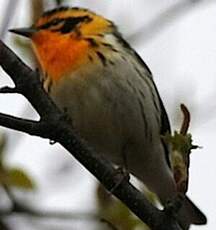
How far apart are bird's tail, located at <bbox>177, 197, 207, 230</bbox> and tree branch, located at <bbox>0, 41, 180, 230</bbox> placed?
1.02m

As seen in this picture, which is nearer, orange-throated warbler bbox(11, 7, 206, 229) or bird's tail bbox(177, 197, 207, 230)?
bird's tail bbox(177, 197, 207, 230)

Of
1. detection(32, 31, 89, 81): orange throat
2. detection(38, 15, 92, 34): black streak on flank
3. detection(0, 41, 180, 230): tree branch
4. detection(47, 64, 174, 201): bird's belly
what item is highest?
detection(0, 41, 180, 230): tree branch

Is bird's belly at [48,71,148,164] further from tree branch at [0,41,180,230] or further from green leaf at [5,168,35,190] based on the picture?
tree branch at [0,41,180,230]

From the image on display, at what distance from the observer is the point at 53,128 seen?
104 inches

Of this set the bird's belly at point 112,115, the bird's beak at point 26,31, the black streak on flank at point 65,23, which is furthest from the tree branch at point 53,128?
the black streak on flank at point 65,23

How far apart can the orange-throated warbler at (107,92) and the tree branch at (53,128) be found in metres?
1.06

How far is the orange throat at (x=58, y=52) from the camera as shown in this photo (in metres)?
4.16

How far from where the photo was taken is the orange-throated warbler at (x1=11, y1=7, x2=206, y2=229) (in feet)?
13.1

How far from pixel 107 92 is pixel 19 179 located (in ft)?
2.62

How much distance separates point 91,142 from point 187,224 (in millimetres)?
641

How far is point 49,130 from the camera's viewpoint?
8.70ft

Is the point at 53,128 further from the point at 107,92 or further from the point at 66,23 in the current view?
the point at 66,23

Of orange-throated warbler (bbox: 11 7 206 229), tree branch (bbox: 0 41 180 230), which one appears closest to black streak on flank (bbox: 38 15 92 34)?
orange-throated warbler (bbox: 11 7 206 229)

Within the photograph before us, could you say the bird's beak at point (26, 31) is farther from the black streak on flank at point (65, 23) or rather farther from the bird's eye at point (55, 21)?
the bird's eye at point (55, 21)
